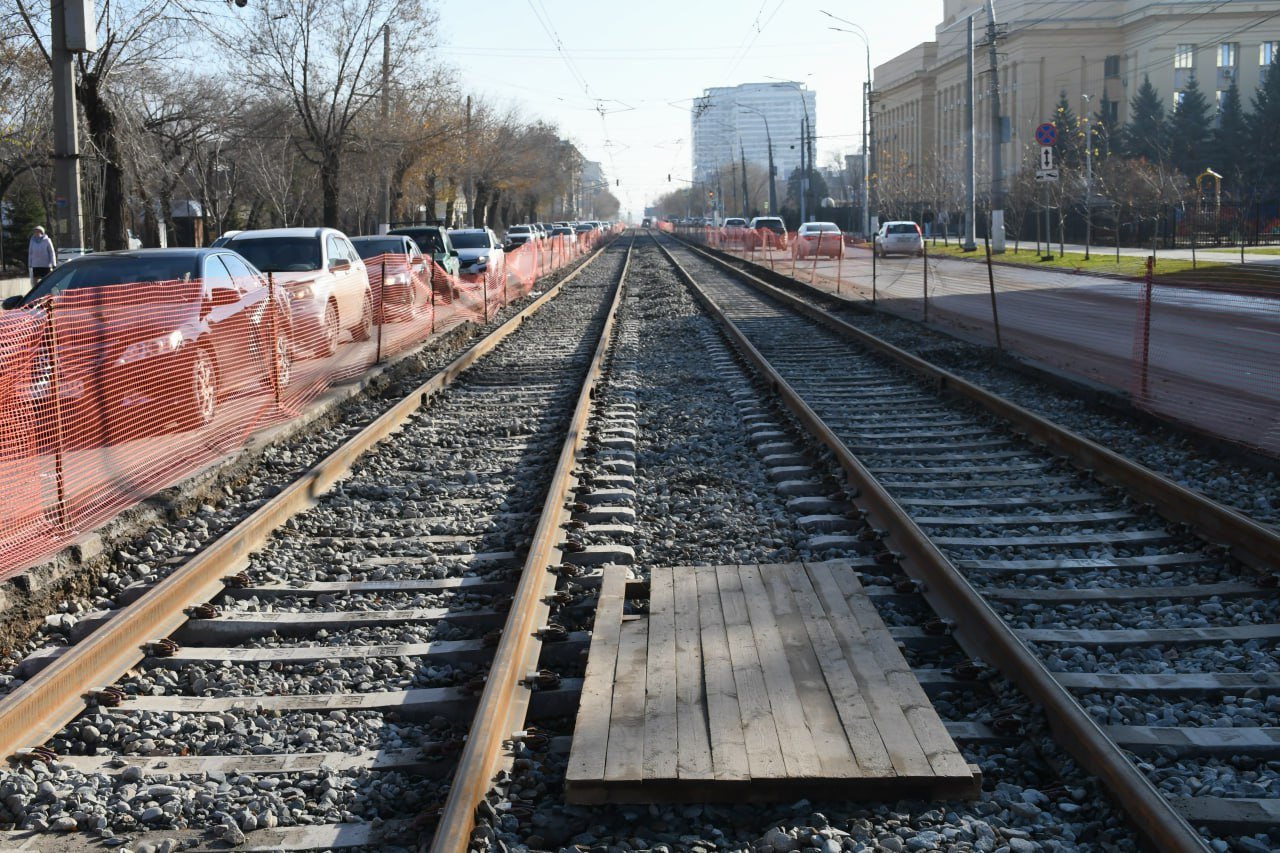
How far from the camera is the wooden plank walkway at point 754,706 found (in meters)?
4.13

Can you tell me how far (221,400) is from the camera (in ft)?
39.0

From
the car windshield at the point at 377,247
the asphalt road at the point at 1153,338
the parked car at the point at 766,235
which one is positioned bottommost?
the asphalt road at the point at 1153,338

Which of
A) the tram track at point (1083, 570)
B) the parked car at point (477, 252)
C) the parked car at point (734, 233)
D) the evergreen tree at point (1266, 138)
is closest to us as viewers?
the tram track at point (1083, 570)

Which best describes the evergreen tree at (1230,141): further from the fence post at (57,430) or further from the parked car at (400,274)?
the fence post at (57,430)

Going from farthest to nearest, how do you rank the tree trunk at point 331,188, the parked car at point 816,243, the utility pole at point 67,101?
the parked car at point 816,243 → the tree trunk at point 331,188 → the utility pole at point 67,101

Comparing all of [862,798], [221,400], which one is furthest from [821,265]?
[862,798]

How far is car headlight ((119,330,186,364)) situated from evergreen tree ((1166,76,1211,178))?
8070 cm

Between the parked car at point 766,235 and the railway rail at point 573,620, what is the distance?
4463cm

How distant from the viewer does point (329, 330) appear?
16516 millimetres

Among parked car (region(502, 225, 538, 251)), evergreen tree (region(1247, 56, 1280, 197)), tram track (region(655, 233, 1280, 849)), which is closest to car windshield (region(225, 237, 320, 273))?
tram track (region(655, 233, 1280, 849))

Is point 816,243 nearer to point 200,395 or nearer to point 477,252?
point 477,252

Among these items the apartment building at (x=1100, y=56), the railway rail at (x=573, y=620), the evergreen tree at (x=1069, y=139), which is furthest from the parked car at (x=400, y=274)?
the apartment building at (x=1100, y=56)

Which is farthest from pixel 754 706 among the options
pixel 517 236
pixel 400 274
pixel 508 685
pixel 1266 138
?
pixel 1266 138

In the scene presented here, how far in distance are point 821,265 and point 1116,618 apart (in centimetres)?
4055
